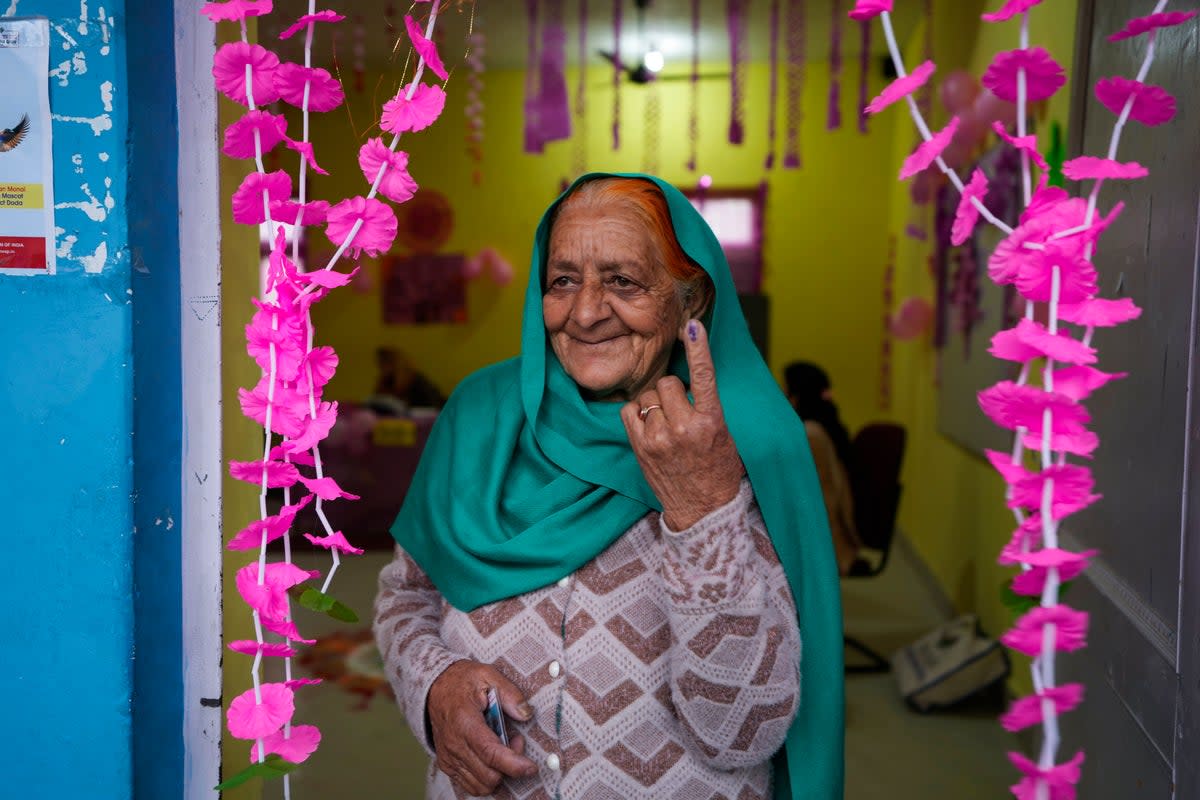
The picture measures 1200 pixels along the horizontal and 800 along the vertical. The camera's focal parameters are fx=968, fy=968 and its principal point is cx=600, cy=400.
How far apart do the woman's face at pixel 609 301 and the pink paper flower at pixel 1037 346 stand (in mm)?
523

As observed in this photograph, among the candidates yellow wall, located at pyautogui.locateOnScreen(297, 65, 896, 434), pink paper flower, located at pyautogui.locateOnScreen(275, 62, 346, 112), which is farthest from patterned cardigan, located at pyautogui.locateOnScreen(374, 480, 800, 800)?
yellow wall, located at pyautogui.locateOnScreen(297, 65, 896, 434)

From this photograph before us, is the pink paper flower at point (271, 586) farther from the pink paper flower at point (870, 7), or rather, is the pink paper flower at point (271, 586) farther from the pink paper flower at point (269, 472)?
the pink paper flower at point (870, 7)

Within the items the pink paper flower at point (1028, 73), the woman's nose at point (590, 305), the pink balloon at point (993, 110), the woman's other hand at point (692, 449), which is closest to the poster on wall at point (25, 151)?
the woman's nose at point (590, 305)

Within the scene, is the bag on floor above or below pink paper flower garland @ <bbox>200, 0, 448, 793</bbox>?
below

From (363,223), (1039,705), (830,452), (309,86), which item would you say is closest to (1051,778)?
(1039,705)

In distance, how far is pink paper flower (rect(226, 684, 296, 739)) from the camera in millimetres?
955

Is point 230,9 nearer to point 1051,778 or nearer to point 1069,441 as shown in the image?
point 1069,441

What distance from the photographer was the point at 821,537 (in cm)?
128

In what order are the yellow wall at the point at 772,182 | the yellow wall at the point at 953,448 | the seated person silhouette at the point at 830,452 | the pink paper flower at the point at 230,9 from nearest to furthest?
the pink paper flower at the point at 230,9, the yellow wall at the point at 953,448, the seated person silhouette at the point at 830,452, the yellow wall at the point at 772,182

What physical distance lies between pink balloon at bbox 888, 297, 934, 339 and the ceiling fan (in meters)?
2.19

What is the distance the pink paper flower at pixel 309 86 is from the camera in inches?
37.2

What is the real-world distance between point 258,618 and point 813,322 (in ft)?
22.5

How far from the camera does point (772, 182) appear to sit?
7.42 meters

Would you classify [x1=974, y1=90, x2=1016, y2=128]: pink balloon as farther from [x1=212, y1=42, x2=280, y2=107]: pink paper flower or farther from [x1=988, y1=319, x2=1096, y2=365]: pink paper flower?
[x1=212, y1=42, x2=280, y2=107]: pink paper flower
